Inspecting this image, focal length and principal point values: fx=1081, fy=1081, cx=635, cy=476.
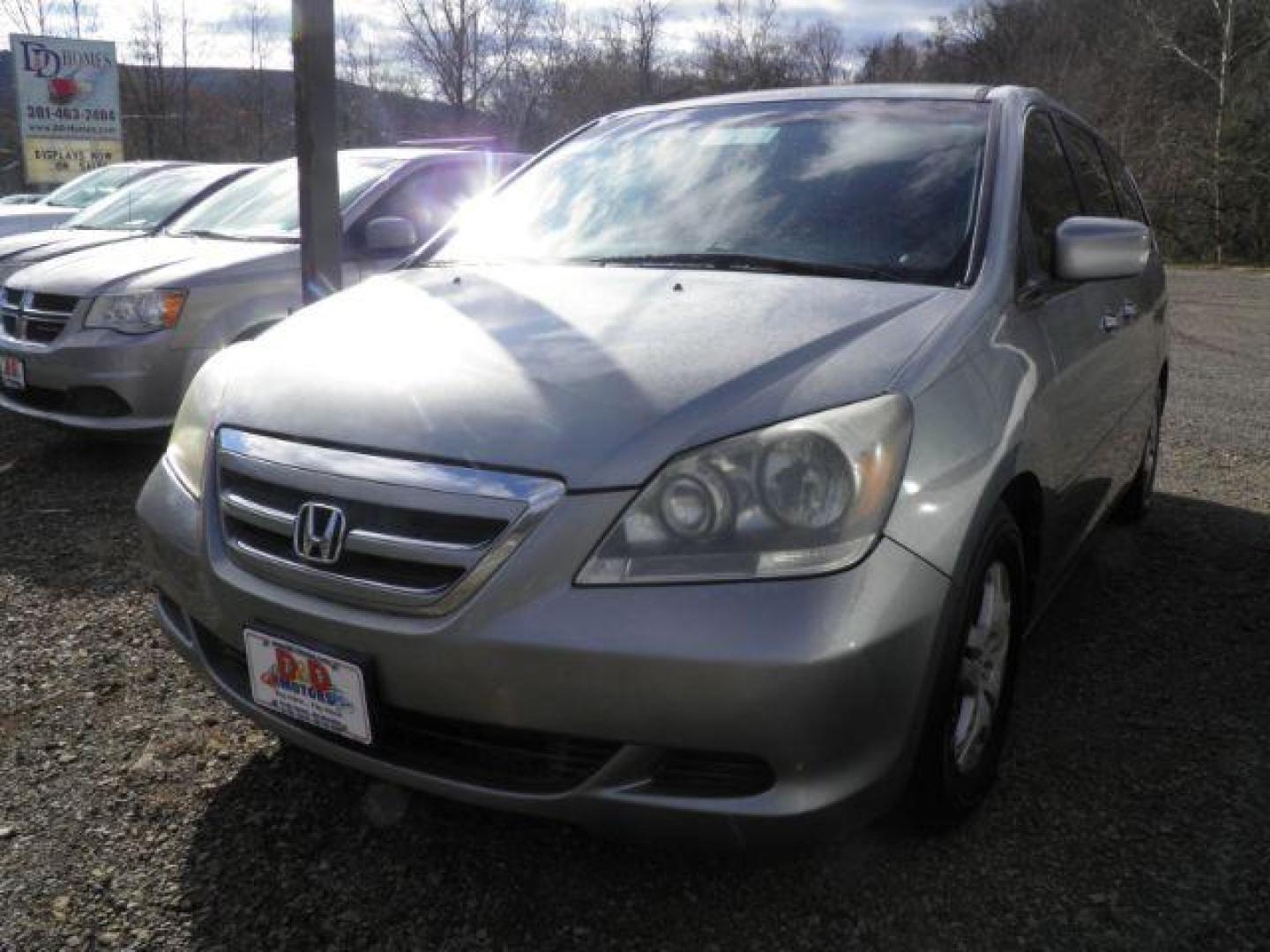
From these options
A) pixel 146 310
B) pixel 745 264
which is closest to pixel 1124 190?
pixel 745 264

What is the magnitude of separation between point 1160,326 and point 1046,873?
9.05 feet

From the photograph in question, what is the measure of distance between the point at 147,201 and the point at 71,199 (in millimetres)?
3652

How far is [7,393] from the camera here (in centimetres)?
534

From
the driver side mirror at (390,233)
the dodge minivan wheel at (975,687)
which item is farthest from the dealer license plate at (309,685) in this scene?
the driver side mirror at (390,233)

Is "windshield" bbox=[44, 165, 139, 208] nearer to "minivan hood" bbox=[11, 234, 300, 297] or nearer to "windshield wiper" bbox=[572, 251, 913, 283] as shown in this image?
"minivan hood" bbox=[11, 234, 300, 297]

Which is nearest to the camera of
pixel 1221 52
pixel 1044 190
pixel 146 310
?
pixel 1044 190

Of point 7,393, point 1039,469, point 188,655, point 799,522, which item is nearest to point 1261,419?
point 1039,469

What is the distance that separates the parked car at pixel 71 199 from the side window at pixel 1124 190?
8564 millimetres

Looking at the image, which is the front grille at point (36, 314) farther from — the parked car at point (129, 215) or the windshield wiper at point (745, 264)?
the windshield wiper at point (745, 264)

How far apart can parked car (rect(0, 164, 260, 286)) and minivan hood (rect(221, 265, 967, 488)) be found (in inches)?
188

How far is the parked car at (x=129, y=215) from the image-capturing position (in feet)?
22.2

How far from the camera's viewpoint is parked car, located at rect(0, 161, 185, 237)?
1022cm

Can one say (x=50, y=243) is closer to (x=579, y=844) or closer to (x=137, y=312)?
(x=137, y=312)

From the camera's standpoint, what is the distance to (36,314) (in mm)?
5164
